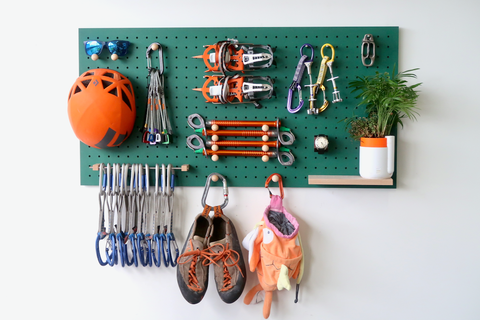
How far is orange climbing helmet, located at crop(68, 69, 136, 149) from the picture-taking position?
1.04m

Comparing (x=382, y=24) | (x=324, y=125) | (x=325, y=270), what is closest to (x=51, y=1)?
(x=324, y=125)

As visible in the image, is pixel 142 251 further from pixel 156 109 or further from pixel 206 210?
pixel 156 109

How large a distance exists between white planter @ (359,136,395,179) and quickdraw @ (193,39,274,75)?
1.75ft

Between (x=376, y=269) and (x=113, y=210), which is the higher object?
(x=113, y=210)

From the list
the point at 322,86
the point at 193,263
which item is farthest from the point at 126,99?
the point at 322,86

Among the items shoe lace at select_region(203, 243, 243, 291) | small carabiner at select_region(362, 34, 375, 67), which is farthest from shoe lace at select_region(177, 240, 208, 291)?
small carabiner at select_region(362, 34, 375, 67)

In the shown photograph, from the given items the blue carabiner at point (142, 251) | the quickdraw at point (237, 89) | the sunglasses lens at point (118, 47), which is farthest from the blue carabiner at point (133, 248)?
the sunglasses lens at point (118, 47)

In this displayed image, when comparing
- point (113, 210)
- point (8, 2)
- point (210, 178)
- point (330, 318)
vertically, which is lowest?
point (330, 318)

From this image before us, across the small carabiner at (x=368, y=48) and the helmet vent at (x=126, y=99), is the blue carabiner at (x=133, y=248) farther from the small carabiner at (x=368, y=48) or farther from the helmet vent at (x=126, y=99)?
the small carabiner at (x=368, y=48)

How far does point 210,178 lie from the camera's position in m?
1.21

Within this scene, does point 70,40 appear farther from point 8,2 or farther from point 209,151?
point 209,151

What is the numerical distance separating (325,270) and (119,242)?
93 cm

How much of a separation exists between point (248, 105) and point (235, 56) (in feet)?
0.70

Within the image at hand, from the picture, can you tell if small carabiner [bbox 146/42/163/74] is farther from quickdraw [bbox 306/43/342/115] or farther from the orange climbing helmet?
quickdraw [bbox 306/43/342/115]
